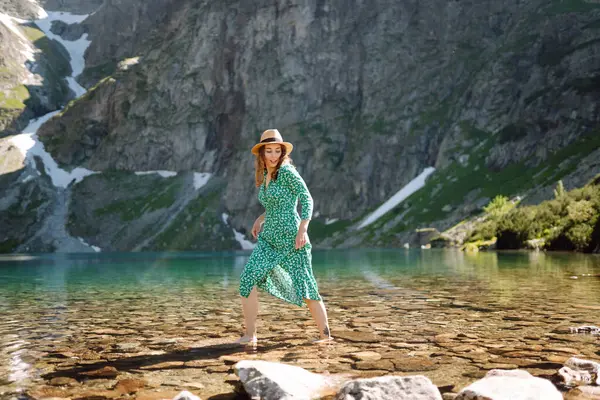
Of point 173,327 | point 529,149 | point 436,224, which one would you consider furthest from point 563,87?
point 173,327

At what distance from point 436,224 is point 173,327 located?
13257 cm

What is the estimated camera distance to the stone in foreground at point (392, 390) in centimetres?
579

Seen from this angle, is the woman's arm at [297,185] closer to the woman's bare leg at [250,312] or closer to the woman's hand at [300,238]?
the woman's hand at [300,238]

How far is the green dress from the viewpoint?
10.1 metres

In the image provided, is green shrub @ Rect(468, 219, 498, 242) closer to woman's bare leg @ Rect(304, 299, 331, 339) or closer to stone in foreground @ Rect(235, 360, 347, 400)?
woman's bare leg @ Rect(304, 299, 331, 339)

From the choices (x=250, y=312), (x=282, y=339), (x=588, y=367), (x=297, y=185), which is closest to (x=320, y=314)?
(x=282, y=339)

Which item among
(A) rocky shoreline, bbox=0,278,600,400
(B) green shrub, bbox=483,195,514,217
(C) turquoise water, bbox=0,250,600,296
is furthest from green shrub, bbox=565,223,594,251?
(B) green shrub, bbox=483,195,514,217

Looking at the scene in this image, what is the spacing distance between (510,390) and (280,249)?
17.8 ft

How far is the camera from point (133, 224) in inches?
7800

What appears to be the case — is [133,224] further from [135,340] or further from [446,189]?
[135,340]

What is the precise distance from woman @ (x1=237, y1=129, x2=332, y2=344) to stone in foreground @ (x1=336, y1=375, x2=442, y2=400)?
414cm

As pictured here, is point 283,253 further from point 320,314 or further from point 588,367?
point 588,367

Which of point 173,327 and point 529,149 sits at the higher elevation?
point 529,149

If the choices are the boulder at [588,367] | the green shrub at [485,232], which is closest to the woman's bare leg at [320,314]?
the boulder at [588,367]
